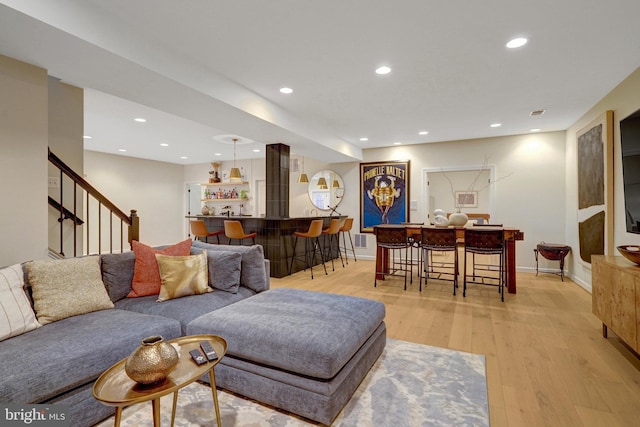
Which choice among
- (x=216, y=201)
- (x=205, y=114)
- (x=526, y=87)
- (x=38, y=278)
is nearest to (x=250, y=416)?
(x=38, y=278)

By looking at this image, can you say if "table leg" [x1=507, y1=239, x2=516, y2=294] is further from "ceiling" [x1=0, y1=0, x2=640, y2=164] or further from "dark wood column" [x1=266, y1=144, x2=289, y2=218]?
"dark wood column" [x1=266, y1=144, x2=289, y2=218]

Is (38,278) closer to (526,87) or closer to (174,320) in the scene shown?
(174,320)

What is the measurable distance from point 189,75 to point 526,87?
11.9ft

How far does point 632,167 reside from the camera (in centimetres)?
280

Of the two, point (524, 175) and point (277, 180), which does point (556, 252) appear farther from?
point (277, 180)

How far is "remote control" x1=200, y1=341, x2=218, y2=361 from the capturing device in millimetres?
1376

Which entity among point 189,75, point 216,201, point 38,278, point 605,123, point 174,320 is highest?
point 189,75

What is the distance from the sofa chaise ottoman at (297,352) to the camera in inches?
63.4

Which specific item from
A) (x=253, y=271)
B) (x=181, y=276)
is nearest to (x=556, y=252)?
(x=253, y=271)

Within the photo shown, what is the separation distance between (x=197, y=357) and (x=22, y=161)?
2.43 m

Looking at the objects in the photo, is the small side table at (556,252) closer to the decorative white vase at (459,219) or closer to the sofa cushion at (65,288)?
the decorative white vase at (459,219)

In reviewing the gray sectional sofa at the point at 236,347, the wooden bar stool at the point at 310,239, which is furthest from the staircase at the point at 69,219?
the wooden bar stool at the point at 310,239

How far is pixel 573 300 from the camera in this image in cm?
386

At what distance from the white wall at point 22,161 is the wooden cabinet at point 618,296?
4.60 m
